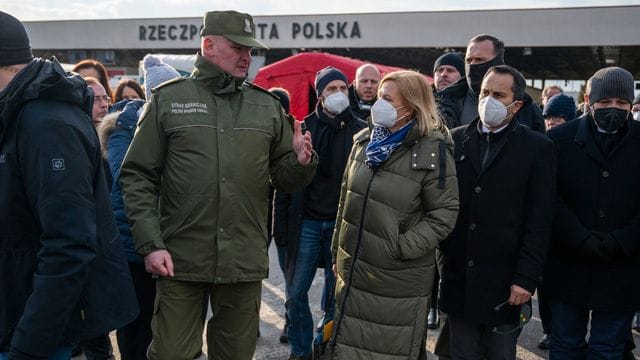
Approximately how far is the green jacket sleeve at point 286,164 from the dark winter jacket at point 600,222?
1.46 m

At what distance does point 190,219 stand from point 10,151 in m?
0.91

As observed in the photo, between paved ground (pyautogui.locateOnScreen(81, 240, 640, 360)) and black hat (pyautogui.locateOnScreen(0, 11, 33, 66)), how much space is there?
270cm

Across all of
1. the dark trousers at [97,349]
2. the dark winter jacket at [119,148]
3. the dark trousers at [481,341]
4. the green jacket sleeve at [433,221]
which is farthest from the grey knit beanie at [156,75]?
the dark trousers at [481,341]

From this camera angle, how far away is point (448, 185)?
293 centimetres

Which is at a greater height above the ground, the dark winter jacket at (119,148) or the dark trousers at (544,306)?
the dark winter jacket at (119,148)

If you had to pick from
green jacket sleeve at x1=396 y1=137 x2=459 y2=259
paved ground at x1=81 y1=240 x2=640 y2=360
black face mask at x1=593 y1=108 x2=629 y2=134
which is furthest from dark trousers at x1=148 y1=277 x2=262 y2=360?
black face mask at x1=593 y1=108 x2=629 y2=134

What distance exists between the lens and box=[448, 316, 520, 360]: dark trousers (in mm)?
3078

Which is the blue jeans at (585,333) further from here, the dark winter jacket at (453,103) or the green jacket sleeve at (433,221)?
the dark winter jacket at (453,103)

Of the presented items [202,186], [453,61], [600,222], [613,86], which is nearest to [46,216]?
[202,186]

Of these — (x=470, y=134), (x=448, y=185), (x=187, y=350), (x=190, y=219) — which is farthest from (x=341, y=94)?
(x=187, y=350)

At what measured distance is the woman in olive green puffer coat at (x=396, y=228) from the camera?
2.93 meters

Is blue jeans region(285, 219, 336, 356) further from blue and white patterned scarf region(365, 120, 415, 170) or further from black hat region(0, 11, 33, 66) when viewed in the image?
black hat region(0, 11, 33, 66)

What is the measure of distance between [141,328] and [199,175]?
114 cm

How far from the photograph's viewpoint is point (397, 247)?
2.91 metres
